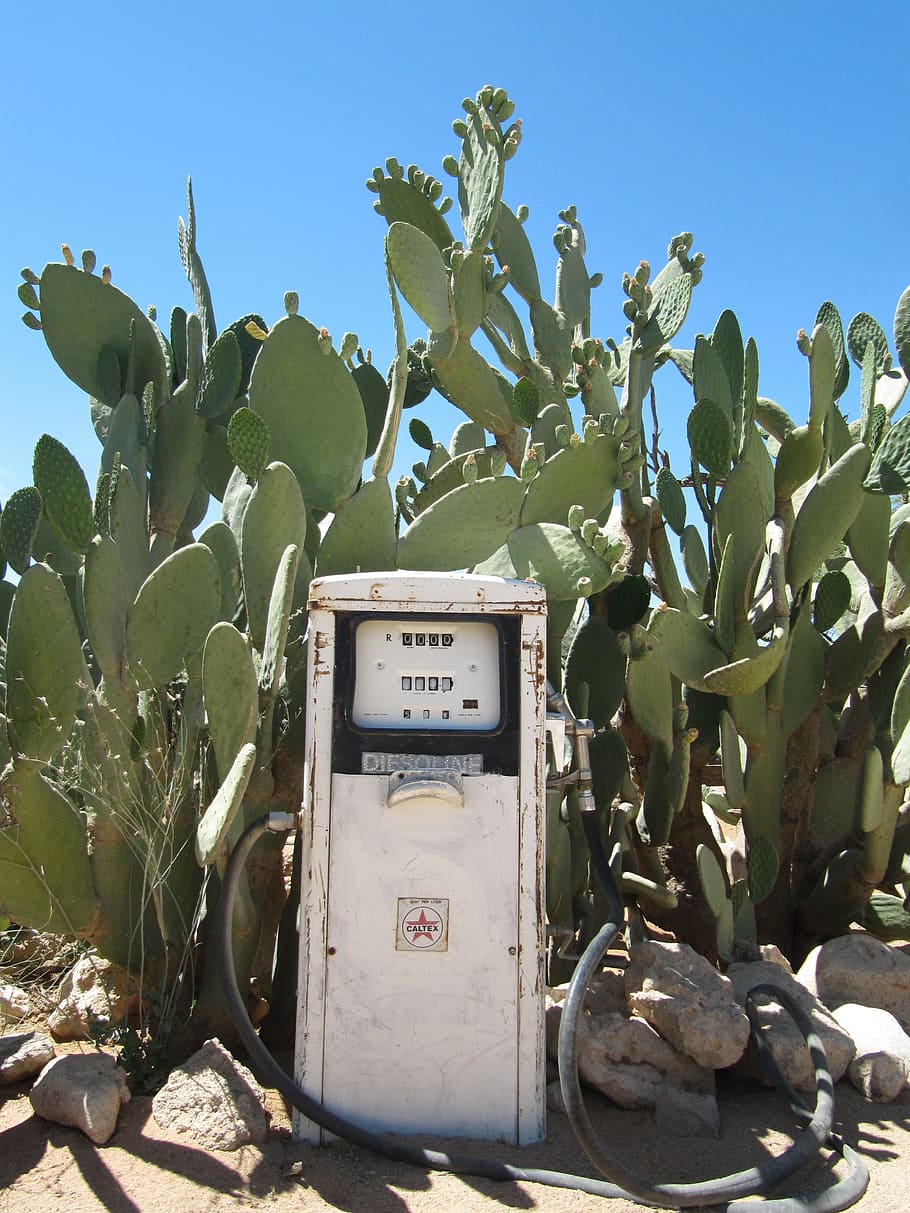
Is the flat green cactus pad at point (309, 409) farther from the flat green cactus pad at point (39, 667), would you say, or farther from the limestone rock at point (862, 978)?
the limestone rock at point (862, 978)

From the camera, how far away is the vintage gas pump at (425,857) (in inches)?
100

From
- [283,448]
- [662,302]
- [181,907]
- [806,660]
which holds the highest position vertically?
[662,302]

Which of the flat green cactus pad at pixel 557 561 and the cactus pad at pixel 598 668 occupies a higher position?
the flat green cactus pad at pixel 557 561

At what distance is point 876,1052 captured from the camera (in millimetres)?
3125

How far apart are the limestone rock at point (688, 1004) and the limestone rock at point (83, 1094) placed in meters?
1.41

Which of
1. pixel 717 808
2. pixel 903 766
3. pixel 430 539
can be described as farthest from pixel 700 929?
pixel 430 539

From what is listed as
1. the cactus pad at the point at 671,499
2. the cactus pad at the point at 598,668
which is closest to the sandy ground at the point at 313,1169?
the cactus pad at the point at 598,668

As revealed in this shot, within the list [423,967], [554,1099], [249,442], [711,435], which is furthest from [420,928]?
[711,435]

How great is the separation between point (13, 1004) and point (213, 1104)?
48.8 inches

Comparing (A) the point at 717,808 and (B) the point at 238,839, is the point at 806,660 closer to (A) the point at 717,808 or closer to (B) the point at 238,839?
(A) the point at 717,808

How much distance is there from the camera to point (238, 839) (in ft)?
9.29

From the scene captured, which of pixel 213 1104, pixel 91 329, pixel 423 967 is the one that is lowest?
pixel 213 1104

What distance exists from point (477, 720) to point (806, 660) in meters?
1.86

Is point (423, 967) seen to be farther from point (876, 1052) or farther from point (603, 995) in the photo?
point (876, 1052)
